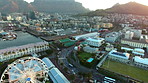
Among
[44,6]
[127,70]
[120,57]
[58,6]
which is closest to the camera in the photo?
[127,70]

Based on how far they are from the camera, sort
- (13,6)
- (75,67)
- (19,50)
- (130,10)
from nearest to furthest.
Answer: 1. (75,67)
2. (19,50)
3. (130,10)
4. (13,6)

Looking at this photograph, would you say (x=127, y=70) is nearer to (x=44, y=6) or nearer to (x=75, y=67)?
Answer: (x=75, y=67)

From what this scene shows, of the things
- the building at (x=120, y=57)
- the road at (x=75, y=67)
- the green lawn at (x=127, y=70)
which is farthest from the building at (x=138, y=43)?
the road at (x=75, y=67)

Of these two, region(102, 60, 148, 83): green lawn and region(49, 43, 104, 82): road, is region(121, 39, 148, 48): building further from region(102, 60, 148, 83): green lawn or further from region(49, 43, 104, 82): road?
region(49, 43, 104, 82): road

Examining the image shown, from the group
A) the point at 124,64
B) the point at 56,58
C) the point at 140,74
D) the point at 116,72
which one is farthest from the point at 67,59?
the point at 140,74

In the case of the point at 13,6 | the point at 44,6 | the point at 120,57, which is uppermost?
the point at 44,6

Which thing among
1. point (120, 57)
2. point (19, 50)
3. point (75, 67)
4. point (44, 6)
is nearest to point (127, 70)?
point (120, 57)

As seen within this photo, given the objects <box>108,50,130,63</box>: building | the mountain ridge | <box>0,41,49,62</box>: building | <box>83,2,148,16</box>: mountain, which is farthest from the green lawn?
the mountain ridge
